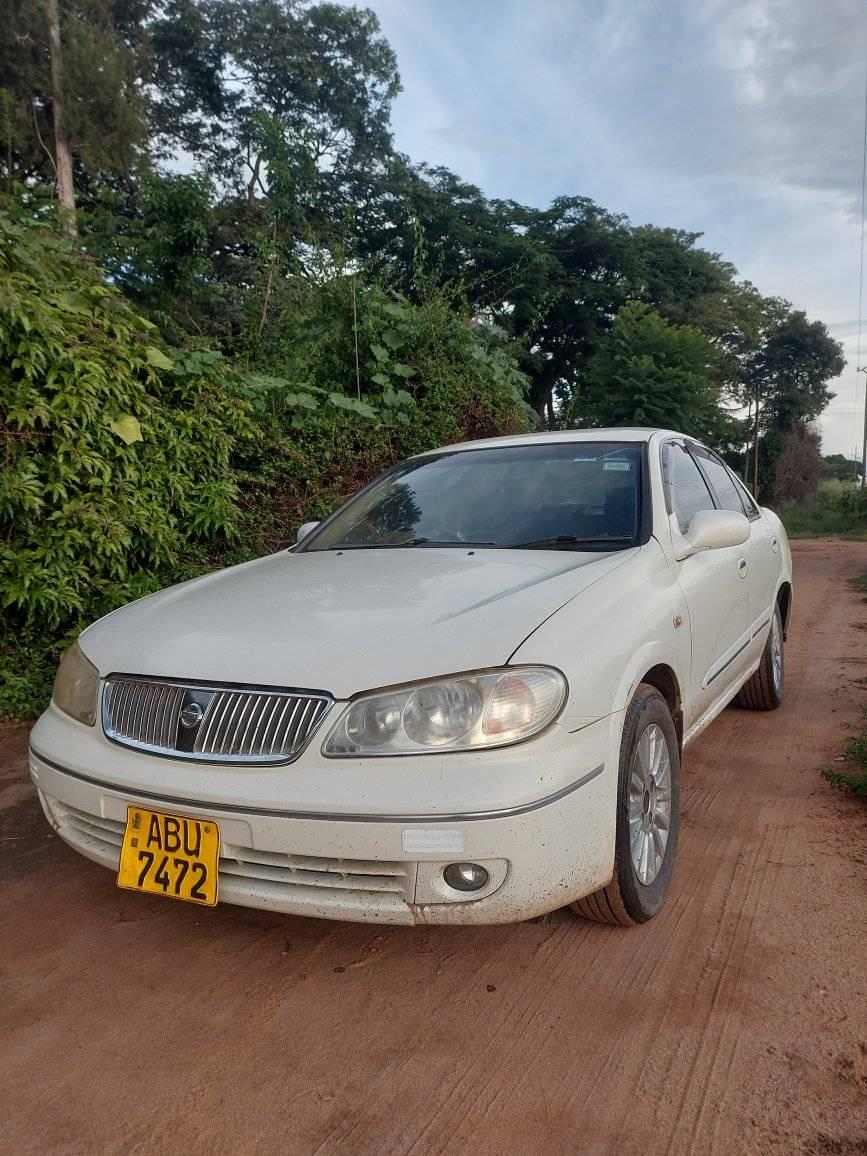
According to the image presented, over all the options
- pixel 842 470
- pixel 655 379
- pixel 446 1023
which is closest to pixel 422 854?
pixel 446 1023

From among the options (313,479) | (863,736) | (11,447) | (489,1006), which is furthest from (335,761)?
(313,479)

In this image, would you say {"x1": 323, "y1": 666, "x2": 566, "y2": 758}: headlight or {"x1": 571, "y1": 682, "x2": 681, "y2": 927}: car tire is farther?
{"x1": 571, "y1": 682, "x2": 681, "y2": 927}: car tire

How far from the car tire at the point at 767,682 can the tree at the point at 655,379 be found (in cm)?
897

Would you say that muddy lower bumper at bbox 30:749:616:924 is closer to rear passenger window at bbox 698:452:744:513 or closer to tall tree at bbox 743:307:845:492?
rear passenger window at bbox 698:452:744:513

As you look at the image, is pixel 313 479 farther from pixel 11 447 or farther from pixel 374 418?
pixel 11 447

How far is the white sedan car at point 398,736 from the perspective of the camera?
1974 mm

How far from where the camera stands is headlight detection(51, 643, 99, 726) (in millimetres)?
2434

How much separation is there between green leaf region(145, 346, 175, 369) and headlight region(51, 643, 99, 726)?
9.46 feet

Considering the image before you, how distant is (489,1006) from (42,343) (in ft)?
13.1

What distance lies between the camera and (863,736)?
3.91 metres

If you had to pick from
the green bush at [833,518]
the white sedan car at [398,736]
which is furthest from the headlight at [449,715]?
the green bush at [833,518]

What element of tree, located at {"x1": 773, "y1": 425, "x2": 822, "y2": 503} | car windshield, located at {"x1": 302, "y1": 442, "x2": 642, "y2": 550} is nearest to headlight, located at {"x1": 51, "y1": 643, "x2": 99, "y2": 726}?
car windshield, located at {"x1": 302, "y1": 442, "x2": 642, "y2": 550}

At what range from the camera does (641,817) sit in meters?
2.46

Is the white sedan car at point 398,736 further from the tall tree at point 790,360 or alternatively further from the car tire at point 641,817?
the tall tree at point 790,360
